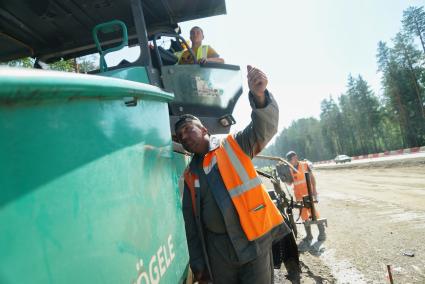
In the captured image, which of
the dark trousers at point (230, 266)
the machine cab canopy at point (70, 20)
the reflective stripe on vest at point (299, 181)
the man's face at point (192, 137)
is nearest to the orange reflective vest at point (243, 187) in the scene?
the man's face at point (192, 137)

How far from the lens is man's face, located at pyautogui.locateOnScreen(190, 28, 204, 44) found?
13.4ft

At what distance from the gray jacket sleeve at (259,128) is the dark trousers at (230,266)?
69 cm

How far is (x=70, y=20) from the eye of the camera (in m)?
3.42

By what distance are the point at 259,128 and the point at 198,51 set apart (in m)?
1.85

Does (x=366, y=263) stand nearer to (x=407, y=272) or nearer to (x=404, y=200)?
(x=407, y=272)

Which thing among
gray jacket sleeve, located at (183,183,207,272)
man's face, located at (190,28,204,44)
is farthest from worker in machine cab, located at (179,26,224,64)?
gray jacket sleeve, located at (183,183,207,272)

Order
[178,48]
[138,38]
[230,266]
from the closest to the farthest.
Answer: [230,266]
[138,38]
[178,48]

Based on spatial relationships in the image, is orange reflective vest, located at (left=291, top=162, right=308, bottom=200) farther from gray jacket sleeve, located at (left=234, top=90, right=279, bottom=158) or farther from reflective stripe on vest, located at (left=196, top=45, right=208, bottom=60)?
gray jacket sleeve, located at (left=234, top=90, right=279, bottom=158)

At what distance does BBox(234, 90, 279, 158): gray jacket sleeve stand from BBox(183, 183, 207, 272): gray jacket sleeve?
1.87 feet

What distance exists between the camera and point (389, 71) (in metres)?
43.8

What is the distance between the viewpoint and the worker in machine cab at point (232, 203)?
2.30m

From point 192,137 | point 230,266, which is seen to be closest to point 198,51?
point 192,137

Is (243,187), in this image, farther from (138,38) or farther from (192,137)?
(138,38)

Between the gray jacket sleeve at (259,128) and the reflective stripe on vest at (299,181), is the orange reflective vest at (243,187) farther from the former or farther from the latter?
the reflective stripe on vest at (299,181)
